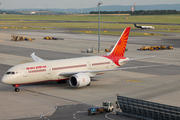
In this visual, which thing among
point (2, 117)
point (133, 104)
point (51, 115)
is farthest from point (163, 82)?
point (2, 117)

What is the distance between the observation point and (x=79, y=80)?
4003 centimetres

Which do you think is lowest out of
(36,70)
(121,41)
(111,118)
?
(111,118)

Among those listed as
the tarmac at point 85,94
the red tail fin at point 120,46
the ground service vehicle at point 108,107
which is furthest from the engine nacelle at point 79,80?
the ground service vehicle at point 108,107

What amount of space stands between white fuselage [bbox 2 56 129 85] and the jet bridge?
47.7ft

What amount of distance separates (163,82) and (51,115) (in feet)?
72.5

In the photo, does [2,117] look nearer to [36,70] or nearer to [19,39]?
[36,70]

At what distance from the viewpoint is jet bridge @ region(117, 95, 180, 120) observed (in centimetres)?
2573

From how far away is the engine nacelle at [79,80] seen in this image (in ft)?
131

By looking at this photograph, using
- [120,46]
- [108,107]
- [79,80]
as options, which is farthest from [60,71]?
[108,107]

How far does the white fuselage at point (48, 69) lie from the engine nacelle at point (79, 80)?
2.06 metres

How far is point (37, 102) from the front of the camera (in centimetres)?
3441

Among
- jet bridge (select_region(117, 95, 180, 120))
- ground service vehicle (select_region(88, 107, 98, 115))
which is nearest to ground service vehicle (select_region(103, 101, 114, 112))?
jet bridge (select_region(117, 95, 180, 120))

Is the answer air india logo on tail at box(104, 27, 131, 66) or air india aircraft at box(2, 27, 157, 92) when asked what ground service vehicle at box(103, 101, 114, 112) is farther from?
air india logo on tail at box(104, 27, 131, 66)

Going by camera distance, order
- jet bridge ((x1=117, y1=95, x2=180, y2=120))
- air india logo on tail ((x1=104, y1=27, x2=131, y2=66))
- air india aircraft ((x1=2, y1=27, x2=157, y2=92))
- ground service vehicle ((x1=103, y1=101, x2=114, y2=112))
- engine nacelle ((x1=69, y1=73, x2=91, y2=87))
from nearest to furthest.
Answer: jet bridge ((x1=117, y1=95, x2=180, y2=120)) → ground service vehicle ((x1=103, y1=101, x2=114, y2=112)) → air india aircraft ((x1=2, y1=27, x2=157, y2=92)) → engine nacelle ((x1=69, y1=73, x2=91, y2=87)) → air india logo on tail ((x1=104, y1=27, x2=131, y2=66))
